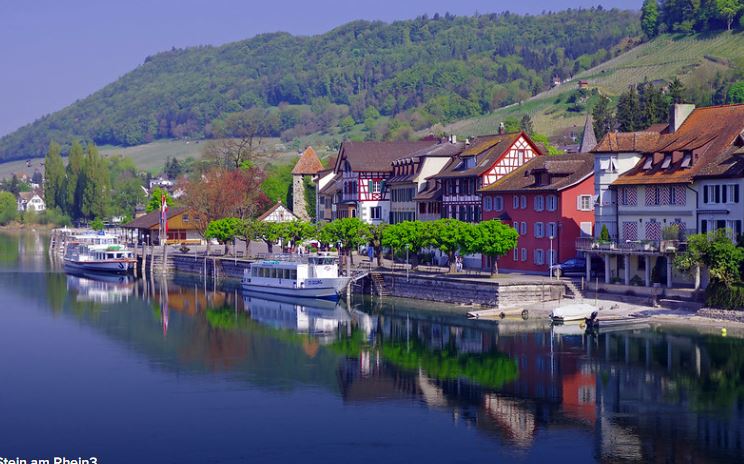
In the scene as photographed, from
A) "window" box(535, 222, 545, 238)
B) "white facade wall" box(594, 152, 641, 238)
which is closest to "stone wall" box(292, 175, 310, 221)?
"window" box(535, 222, 545, 238)

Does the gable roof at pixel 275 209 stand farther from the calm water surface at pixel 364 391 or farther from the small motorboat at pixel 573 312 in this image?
the small motorboat at pixel 573 312

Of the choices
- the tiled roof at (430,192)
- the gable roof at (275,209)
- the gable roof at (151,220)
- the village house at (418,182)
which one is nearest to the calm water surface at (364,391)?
the tiled roof at (430,192)

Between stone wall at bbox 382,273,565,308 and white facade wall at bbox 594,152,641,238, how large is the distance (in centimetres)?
533

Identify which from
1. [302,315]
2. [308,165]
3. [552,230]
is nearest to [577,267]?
[552,230]

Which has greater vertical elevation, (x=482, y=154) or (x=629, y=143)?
(x=482, y=154)

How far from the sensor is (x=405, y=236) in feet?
265

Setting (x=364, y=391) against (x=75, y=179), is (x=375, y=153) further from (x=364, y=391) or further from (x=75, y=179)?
(x=75, y=179)

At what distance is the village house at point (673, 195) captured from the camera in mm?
63844

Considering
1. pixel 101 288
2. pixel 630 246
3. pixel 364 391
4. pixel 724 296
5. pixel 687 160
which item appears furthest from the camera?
pixel 101 288

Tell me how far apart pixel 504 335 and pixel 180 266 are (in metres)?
56.6

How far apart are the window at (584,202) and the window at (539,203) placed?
103 inches

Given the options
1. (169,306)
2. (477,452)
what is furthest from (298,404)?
(169,306)

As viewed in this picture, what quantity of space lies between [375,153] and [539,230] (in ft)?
107

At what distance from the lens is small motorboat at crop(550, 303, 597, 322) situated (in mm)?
62344
